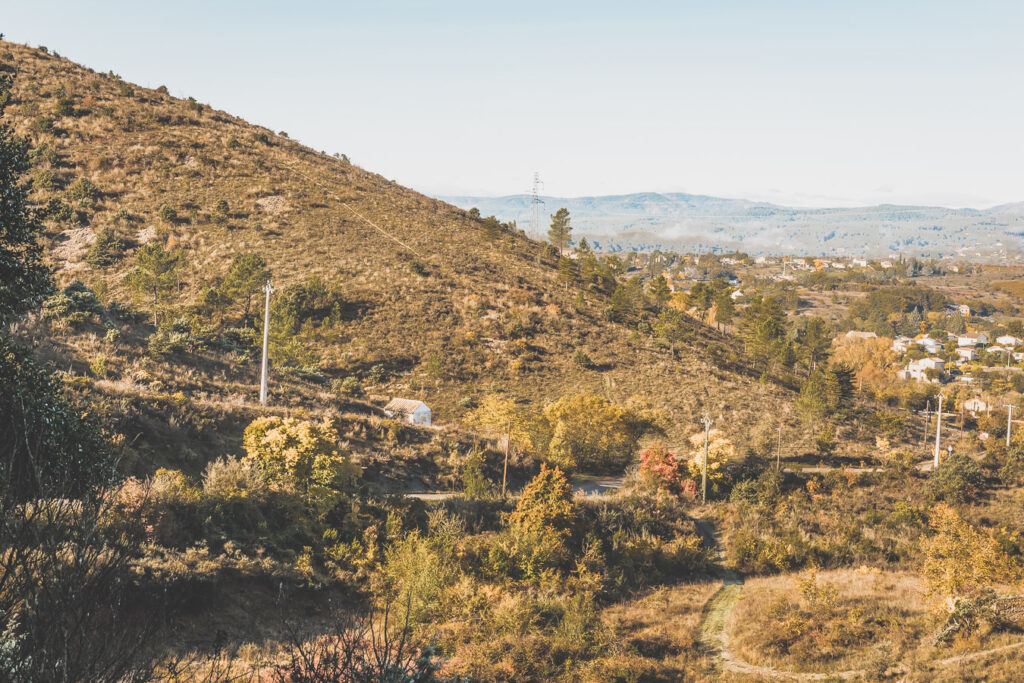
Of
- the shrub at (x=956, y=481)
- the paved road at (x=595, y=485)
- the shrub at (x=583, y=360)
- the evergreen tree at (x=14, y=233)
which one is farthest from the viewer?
the shrub at (x=583, y=360)

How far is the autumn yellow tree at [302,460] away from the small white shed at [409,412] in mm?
20772

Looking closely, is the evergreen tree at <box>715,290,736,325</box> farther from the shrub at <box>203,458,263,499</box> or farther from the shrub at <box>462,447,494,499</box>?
the shrub at <box>203,458,263,499</box>

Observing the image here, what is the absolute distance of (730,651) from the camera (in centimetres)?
2130

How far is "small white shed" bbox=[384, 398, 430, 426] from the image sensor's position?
45125 mm

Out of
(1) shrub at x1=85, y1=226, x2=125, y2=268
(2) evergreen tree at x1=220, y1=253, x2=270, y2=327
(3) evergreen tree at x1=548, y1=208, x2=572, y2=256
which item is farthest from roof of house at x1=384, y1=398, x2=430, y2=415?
(3) evergreen tree at x1=548, y1=208, x2=572, y2=256

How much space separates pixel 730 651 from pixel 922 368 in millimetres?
140006

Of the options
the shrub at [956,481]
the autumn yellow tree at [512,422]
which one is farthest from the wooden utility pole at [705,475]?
the shrub at [956,481]

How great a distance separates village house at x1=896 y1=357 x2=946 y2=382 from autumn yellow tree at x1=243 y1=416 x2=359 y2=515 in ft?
438

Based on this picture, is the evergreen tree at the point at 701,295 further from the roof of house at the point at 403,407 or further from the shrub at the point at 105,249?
the shrub at the point at 105,249

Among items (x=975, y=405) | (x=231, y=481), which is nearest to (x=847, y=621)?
(x=231, y=481)


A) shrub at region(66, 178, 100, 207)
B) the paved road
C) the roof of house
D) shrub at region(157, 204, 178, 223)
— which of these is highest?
shrub at region(66, 178, 100, 207)

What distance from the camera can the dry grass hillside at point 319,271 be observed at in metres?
54.2

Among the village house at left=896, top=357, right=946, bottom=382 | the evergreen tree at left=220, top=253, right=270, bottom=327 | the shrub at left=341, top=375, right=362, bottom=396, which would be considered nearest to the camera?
the shrub at left=341, top=375, right=362, bottom=396

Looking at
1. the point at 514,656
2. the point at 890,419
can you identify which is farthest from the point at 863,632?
the point at 890,419
